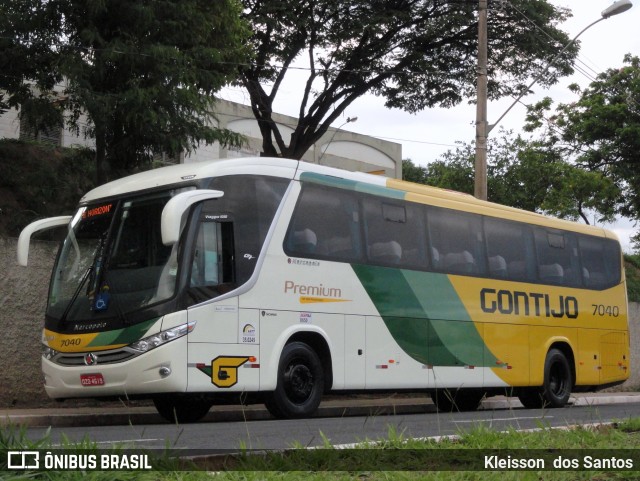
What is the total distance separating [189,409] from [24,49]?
757 centimetres

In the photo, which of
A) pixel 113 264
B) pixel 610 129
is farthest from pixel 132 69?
pixel 610 129

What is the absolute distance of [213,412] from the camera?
1497 cm

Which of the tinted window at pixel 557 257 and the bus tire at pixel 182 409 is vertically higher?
the tinted window at pixel 557 257

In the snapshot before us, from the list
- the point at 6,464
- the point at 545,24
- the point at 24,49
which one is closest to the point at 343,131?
the point at 545,24

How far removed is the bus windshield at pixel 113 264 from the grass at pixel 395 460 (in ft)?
17.2

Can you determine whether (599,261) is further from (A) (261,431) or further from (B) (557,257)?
(A) (261,431)

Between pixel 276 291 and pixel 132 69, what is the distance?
19.6 feet

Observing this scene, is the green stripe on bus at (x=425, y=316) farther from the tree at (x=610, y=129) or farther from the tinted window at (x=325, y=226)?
the tree at (x=610, y=129)

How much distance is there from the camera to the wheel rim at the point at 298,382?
12852 mm

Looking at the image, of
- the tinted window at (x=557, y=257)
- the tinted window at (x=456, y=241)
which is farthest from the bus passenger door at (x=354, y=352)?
the tinted window at (x=557, y=257)

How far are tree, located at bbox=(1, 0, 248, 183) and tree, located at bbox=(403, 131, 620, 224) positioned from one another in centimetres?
2488

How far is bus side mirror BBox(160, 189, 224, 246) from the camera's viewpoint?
11.2 meters

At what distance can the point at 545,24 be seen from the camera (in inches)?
1026

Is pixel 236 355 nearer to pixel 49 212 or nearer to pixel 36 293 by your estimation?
pixel 36 293
